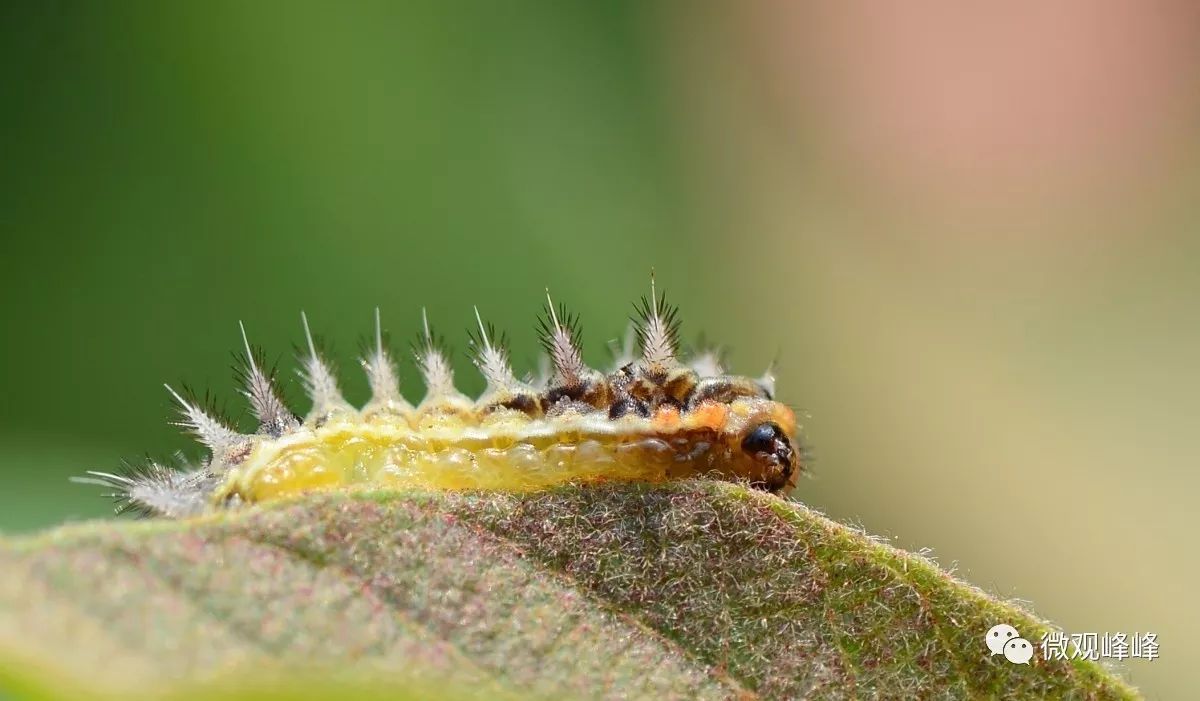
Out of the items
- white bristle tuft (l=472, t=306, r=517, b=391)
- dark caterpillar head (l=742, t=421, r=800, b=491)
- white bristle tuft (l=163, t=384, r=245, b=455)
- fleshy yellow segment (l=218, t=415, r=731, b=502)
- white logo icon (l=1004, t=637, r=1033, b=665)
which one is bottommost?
white logo icon (l=1004, t=637, r=1033, b=665)

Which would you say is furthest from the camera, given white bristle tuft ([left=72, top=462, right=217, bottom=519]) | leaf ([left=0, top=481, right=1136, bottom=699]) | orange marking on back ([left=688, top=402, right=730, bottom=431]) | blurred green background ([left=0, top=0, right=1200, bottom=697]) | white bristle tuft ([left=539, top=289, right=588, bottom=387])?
blurred green background ([left=0, top=0, right=1200, bottom=697])

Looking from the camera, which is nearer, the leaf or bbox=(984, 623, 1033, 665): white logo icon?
the leaf

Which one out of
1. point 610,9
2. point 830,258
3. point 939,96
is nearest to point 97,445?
point 610,9

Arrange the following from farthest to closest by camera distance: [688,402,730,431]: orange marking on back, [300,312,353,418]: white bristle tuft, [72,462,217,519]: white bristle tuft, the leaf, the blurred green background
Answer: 1. the blurred green background
2. [300,312,353,418]: white bristle tuft
3. [688,402,730,431]: orange marking on back
4. [72,462,217,519]: white bristle tuft
5. the leaf

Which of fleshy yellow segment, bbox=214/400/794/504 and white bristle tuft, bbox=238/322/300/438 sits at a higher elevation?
white bristle tuft, bbox=238/322/300/438

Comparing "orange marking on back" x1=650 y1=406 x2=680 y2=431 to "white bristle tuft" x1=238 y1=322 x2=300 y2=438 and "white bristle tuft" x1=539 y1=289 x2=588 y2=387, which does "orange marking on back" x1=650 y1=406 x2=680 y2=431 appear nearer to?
"white bristle tuft" x1=539 y1=289 x2=588 y2=387

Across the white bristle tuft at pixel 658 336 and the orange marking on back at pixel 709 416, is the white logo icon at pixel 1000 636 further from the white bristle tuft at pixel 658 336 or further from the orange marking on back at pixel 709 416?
the white bristle tuft at pixel 658 336

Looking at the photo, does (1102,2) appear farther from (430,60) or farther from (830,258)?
(430,60)

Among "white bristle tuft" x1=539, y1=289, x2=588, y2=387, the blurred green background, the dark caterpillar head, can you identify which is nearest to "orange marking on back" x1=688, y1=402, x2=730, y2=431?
the dark caterpillar head
